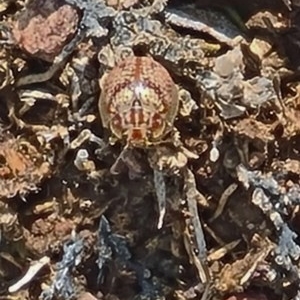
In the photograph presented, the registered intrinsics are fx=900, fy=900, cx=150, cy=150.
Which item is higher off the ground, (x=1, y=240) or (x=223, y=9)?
(x=223, y=9)

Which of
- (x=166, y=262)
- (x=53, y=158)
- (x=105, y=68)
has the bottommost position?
(x=166, y=262)

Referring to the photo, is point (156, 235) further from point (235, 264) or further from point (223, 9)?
point (223, 9)

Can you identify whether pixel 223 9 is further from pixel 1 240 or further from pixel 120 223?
pixel 1 240

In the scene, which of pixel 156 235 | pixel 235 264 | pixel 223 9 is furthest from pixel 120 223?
pixel 223 9

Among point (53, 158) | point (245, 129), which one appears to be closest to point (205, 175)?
point (245, 129)

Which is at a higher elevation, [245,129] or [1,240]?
[245,129]

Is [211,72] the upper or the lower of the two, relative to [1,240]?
upper

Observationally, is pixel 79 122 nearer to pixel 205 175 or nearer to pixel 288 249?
pixel 205 175

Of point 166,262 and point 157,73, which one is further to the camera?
point 166,262
